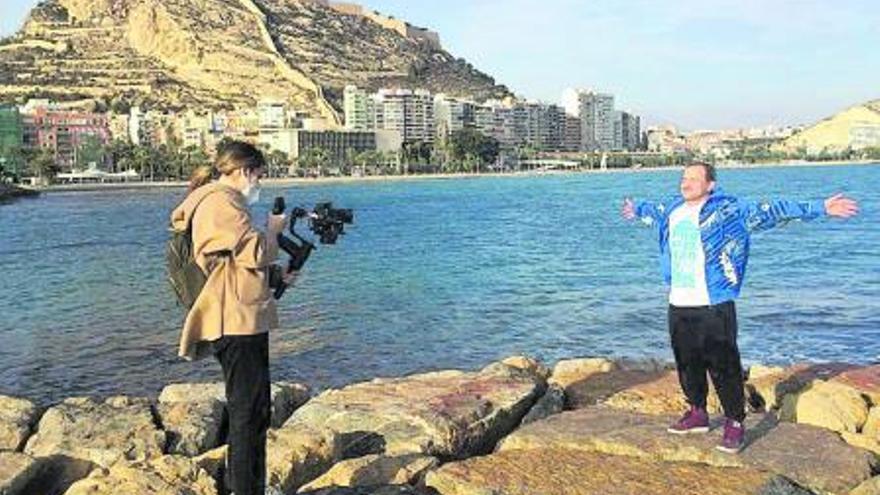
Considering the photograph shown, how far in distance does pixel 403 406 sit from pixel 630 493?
8.72ft

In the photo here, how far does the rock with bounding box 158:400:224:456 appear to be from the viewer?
788cm

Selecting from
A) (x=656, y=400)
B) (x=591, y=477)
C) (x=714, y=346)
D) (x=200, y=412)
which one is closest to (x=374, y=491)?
(x=591, y=477)

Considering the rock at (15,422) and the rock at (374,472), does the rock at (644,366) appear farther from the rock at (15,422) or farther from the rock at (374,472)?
the rock at (15,422)

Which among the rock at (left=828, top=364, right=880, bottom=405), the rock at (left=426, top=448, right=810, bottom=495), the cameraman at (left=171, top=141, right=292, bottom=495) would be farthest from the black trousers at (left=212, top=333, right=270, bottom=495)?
the rock at (left=828, top=364, right=880, bottom=405)

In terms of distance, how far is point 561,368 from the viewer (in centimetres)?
1088

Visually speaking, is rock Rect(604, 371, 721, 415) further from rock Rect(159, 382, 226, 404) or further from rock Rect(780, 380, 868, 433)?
rock Rect(159, 382, 226, 404)

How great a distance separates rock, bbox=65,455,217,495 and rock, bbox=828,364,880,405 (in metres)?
5.51

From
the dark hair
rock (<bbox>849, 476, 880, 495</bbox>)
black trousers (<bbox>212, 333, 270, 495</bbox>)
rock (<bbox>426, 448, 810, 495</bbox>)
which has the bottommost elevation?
rock (<bbox>849, 476, 880, 495</bbox>)

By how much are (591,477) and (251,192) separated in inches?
99.7

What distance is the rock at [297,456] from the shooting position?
6.43 meters

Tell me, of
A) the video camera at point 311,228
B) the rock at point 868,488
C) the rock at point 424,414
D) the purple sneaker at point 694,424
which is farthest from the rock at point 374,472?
the rock at point 868,488

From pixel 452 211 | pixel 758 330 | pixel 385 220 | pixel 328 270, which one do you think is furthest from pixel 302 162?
pixel 758 330

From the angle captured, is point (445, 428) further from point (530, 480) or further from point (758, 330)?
point (758, 330)

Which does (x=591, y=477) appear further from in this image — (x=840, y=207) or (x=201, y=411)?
(x=201, y=411)
